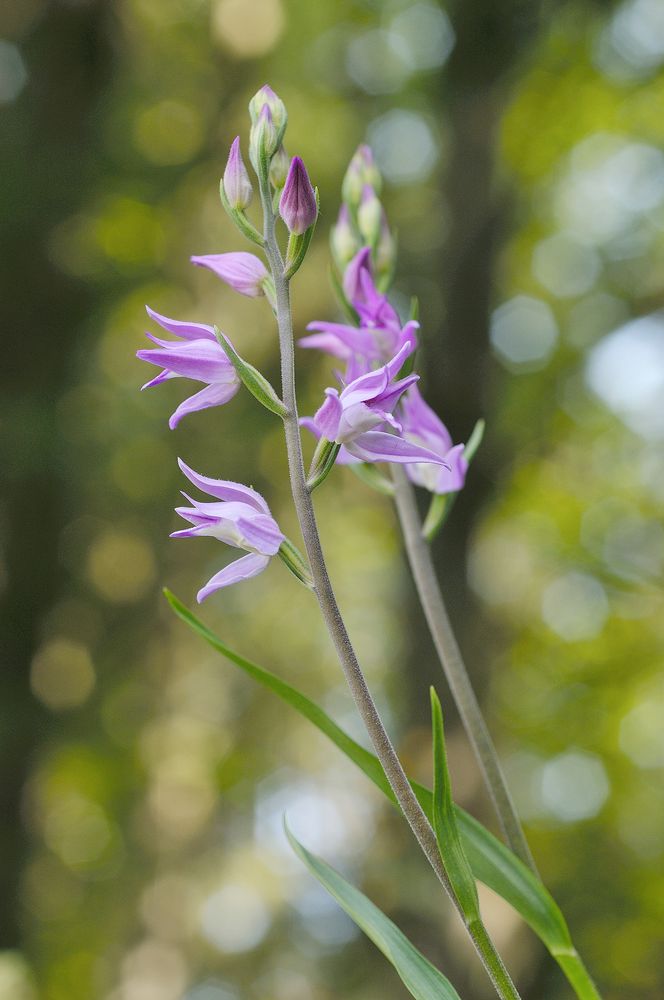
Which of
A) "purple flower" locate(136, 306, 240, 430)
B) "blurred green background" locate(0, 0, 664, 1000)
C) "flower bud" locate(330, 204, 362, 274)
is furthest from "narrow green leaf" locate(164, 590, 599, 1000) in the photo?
"blurred green background" locate(0, 0, 664, 1000)

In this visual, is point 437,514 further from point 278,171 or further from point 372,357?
point 278,171

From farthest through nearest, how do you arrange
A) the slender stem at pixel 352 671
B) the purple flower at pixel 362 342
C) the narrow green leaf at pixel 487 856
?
the purple flower at pixel 362 342 → the narrow green leaf at pixel 487 856 → the slender stem at pixel 352 671

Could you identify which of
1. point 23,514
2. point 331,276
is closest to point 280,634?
point 23,514

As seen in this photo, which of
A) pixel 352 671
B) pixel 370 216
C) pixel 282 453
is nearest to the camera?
pixel 352 671

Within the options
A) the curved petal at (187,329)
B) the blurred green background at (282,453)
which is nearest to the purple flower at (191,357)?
the curved petal at (187,329)

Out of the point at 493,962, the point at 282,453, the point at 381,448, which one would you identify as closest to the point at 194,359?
the point at 381,448

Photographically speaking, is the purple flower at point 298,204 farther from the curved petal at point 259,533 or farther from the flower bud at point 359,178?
the flower bud at point 359,178
